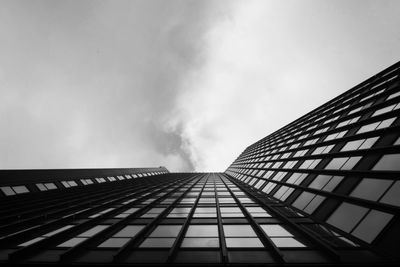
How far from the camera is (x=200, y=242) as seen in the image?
10391mm

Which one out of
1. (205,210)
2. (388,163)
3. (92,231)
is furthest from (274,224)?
(92,231)

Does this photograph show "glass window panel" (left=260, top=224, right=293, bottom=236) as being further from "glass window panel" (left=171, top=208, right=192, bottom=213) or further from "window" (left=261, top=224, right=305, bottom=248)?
"glass window panel" (left=171, top=208, right=192, bottom=213)

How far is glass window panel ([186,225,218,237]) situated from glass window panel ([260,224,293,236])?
2.78 metres

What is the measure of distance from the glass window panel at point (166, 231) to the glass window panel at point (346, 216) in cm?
819

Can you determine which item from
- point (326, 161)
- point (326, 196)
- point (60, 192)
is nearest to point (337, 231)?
point (326, 196)

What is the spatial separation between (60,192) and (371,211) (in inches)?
1156

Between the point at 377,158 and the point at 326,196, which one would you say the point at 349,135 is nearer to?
the point at 377,158

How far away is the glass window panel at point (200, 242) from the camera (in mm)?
10053

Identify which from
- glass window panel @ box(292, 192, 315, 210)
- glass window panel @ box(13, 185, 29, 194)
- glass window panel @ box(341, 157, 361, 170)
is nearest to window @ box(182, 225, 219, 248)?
glass window panel @ box(292, 192, 315, 210)

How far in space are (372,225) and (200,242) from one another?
A: 7398 millimetres

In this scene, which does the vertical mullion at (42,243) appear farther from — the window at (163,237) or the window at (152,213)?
the window at (163,237)

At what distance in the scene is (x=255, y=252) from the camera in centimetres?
927

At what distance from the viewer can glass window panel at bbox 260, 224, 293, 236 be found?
1113 centimetres

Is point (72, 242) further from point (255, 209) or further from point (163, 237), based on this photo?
point (255, 209)
